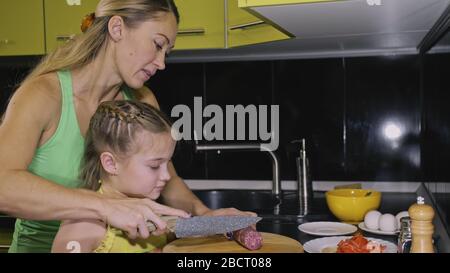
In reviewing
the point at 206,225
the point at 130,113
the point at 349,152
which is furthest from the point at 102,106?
the point at 349,152

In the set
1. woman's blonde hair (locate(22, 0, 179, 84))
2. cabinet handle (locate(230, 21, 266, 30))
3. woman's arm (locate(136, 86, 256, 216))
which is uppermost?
cabinet handle (locate(230, 21, 266, 30))

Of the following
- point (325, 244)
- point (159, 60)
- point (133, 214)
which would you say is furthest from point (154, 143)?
point (325, 244)

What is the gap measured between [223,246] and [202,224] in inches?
5.8

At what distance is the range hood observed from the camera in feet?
3.70

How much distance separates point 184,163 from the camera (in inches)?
81.3

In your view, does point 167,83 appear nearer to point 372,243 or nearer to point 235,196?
point 235,196

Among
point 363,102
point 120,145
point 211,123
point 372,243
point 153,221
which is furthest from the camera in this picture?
point 211,123

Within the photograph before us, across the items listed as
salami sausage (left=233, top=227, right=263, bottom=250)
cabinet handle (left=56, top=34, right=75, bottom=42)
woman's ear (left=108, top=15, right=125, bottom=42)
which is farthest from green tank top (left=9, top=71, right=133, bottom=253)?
cabinet handle (left=56, top=34, right=75, bottom=42)

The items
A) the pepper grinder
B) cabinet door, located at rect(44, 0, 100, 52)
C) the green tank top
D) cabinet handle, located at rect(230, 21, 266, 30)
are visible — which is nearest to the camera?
the pepper grinder

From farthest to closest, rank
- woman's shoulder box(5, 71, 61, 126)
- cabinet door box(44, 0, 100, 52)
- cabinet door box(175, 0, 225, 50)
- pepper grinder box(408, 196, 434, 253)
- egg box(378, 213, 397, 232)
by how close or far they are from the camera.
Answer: cabinet door box(44, 0, 100, 52) < cabinet door box(175, 0, 225, 50) < egg box(378, 213, 397, 232) < woman's shoulder box(5, 71, 61, 126) < pepper grinder box(408, 196, 434, 253)

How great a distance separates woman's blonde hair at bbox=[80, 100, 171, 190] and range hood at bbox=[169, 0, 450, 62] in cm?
32

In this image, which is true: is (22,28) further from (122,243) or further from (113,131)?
(122,243)

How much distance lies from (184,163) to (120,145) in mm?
861

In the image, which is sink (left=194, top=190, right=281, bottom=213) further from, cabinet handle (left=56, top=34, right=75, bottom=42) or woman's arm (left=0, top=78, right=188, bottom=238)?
woman's arm (left=0, top=78, right=188, bottom=238)
